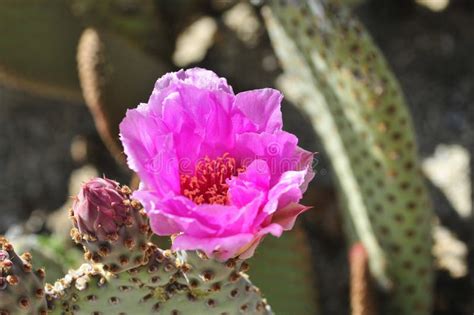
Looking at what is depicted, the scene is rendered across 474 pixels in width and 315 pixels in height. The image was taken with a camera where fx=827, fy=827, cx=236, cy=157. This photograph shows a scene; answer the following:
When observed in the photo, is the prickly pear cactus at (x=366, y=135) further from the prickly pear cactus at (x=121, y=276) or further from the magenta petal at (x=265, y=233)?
the magenta petal at (x=265, y=233)

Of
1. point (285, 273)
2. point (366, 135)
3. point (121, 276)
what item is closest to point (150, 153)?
point (121, 276)

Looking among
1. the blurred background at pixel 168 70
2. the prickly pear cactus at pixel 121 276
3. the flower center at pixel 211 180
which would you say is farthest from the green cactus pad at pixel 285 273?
the flower center at pixel 211 180

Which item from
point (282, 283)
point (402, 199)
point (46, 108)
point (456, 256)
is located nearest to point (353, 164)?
point (402, 199)

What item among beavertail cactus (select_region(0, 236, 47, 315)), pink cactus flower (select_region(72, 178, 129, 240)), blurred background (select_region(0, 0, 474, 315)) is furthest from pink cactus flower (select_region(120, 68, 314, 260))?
blurred background (select_region(0, 0, 474, 315))

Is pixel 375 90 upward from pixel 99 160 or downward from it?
downward

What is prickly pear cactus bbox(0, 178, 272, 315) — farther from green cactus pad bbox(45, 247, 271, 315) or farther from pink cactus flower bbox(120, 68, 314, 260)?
pink cactus flower bbox(120, 68, 314, 260)

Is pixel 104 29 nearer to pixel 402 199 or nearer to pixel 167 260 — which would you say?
pixel 402 199

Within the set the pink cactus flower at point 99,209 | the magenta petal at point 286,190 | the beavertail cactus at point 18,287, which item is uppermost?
the pink cactus flower at point 99,209
